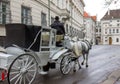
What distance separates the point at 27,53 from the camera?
6934mm

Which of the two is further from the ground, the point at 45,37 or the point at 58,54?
the point at 45,37

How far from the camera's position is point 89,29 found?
9100 cm

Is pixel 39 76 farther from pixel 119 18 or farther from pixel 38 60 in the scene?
pixel 119 18

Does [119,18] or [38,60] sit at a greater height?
[119,18]

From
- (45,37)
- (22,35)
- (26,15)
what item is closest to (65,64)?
(45,37)

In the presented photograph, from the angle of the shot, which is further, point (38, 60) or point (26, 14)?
point (26, 14)

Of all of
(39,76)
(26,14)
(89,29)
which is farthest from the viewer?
(89,29)

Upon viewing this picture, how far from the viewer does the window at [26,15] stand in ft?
61.5

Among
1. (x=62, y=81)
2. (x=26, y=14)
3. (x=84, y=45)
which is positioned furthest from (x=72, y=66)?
(x=26, y=14)

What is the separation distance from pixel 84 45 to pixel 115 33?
89098mm

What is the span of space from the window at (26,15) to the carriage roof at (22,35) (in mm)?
11212

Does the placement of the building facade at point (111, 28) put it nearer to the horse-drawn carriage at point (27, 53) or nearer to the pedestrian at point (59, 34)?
the pedestrian at point (59, 34)

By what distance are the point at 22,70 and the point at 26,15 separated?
13.0 meters

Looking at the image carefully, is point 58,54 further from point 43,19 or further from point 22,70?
point 43,19
